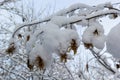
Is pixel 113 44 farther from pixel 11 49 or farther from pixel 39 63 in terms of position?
pixel 11 49

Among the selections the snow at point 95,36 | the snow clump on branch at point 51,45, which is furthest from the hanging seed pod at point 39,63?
the snow at point 95,36

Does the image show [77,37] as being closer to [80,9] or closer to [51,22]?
[51,22]

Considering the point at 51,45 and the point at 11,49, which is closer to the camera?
the point at 51,45

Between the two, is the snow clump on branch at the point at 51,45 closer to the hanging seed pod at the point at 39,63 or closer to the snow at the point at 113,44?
the hanging seed pod at the point at 39,63

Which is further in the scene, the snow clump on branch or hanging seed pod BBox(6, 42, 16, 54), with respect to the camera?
hanging seed pod BBox(6, 42, 16, 54)

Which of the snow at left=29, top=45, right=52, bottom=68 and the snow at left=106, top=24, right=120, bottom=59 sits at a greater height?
the snow at left=106, top=24, right=120, bottom=59

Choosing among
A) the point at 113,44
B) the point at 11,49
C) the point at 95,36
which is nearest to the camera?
the point at 113,44

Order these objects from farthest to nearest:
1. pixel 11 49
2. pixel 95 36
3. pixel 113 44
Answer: pixel 11 49
pixel 95 36
pixel 113 44

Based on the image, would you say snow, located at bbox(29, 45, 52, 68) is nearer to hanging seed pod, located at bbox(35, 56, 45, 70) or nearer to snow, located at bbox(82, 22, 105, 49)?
hanging seed pod, located at bbox(35, 56, 45, 70)

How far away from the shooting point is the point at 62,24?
4.80 feet

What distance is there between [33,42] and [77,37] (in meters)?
0.24

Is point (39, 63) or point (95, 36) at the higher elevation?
point (95, 36)

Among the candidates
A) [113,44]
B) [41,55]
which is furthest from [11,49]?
[113,44]

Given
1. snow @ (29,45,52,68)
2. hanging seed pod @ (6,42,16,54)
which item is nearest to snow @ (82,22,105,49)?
snow @ (29,45,52,68)
